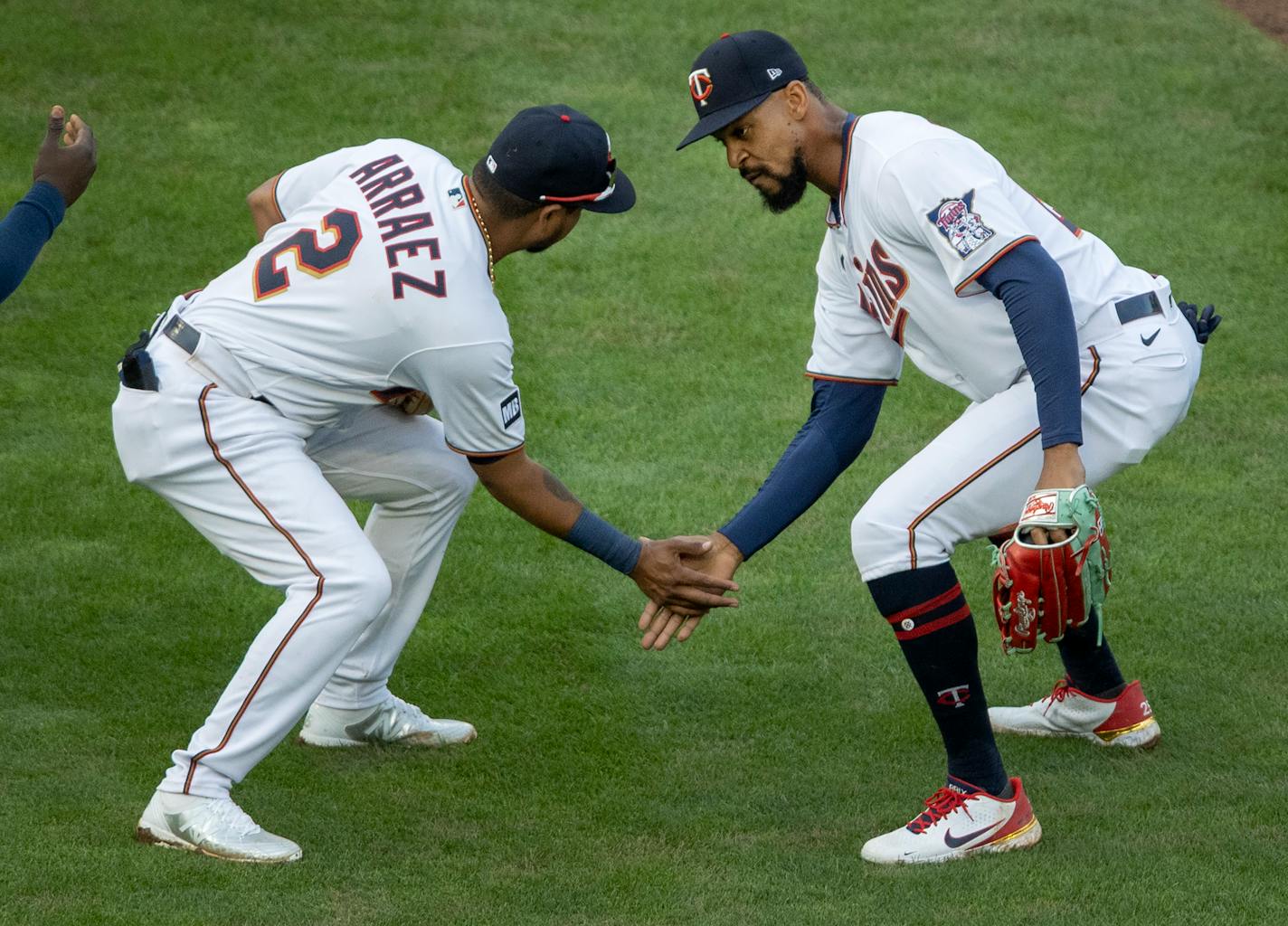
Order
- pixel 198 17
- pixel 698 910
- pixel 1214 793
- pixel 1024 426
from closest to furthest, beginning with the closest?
1. pixel 698 910
2. pixel 1024 426
3. pixel 1214 793
4. pixel 198 17

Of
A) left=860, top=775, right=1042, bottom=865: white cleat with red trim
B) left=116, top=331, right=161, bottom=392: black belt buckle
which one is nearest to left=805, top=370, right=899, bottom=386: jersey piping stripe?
left=860, top=775, right=1042, bottom=865: white cleat with red trim

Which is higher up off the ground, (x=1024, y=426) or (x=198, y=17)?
(x=198, y=17)

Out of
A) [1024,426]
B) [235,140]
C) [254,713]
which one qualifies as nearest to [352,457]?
[254,713]

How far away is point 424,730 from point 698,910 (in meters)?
1.28

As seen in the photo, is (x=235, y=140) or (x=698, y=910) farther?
(x=235, y=140)

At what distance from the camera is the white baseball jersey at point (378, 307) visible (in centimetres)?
387

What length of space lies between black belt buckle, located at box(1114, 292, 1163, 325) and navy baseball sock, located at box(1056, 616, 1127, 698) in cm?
95

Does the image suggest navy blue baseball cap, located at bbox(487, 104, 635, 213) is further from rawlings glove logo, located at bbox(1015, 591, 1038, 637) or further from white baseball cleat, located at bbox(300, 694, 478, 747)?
white baseball cleat, located at bbox(300, 694, 478, 747)

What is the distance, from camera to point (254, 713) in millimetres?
3908

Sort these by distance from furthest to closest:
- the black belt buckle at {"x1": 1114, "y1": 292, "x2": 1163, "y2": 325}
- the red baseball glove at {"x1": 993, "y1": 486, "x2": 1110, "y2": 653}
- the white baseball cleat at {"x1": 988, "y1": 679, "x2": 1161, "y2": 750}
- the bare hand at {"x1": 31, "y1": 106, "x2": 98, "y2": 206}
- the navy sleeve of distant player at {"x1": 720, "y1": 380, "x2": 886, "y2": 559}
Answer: the white baseball cleat at {"x1": 988, "y1": 679, "x2": 1161, "y2": 750} < the navy sleeve of distant player at {"x1": 720, "y1": 380, "x2": 886, "y2": 559} < the bare hand at {"x1": 31, "y1": 106, "x2": 98, "y2": 206} < the black belt buckle at {"x1": 1114, "y1": 292, "x2": 1163, "y2": 325} < the red baseball glove at {"x1": 993, "y1": 486, "x2": 1110, "y2": 653}

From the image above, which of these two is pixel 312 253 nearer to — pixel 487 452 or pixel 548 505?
pixel 487 452

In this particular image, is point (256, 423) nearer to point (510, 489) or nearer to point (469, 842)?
point (510, 489)

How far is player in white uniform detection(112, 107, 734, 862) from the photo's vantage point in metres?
3.90

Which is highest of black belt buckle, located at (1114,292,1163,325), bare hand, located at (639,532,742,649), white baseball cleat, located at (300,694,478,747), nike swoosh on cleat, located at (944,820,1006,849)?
black belt buckle, located at (1114,292,1163,325)
